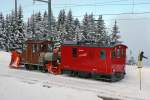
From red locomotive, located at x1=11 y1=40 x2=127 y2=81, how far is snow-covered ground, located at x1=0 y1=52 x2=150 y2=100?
806mm

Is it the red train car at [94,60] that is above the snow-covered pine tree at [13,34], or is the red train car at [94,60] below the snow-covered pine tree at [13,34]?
below

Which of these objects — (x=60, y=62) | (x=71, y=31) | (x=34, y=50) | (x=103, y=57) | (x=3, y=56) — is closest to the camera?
(x=103, y=57)

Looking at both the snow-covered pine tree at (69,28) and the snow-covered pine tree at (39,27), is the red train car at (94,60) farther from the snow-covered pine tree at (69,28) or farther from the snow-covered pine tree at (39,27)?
the snow-covered pine tree at (69,28)

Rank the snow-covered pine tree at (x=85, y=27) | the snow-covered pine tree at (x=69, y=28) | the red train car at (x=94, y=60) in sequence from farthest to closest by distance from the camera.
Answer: the snow-covered pine tree at (x=69, y=28) < the snow-covered pine tree at (x=85, y=27) < the red train car at (x=94, y=60)

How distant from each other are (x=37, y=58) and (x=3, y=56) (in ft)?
38.8

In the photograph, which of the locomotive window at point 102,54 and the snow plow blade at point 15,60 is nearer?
the locomotive window at point 102,54

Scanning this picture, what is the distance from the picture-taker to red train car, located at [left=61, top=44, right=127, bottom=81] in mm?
25625

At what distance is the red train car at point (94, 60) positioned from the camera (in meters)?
25.6

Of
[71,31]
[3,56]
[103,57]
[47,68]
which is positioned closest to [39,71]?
[47,68]

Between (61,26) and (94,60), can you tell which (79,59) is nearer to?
(94,60)

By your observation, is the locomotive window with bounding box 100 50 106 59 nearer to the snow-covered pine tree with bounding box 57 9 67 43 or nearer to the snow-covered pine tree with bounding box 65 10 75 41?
the snow-covered pine tree with bounding box 57 9 67 43

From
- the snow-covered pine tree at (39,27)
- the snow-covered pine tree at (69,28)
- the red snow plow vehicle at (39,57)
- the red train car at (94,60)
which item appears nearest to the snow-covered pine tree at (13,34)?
the snow-covered pine tree at (39,27)

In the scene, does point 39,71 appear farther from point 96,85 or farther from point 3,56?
point 3,56

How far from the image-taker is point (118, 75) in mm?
26438
